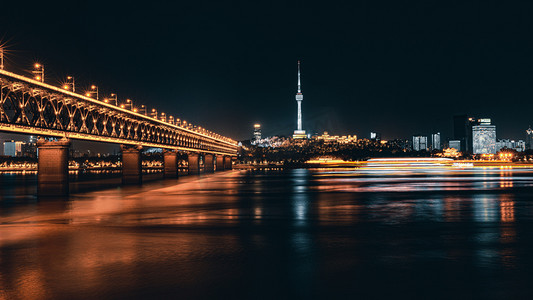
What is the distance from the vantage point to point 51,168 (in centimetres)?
5697

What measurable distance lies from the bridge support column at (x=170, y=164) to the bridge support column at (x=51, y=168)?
58.8 metres

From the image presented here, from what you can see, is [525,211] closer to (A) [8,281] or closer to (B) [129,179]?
(A) [8,281]

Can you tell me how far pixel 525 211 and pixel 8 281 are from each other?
32.9 metres

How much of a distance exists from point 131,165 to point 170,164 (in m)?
28.9

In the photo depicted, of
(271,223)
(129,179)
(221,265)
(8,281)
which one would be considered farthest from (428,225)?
(129,179)

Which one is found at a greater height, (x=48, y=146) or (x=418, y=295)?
(x=48, y=146)

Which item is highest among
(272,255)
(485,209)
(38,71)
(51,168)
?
(38,71)

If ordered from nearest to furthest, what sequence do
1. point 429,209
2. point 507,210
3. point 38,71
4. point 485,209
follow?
point 507,210 → point 485,209 → point 429,209 → point 38,71

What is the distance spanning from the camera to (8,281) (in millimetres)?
15367

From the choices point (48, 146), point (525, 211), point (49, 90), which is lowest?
point (525, 211)

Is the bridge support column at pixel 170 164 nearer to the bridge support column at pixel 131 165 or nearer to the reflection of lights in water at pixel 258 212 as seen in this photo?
the bridge support column at pixel 131 165

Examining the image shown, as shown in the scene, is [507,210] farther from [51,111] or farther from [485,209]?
[51,111]

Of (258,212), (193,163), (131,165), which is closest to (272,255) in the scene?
(258,212)

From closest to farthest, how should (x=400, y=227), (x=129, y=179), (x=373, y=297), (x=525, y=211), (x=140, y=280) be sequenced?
(x=373, y=297) → (x=140, y=280) → (x=400, y=227) → (x=525, y=211) → (x=129, y=179)
